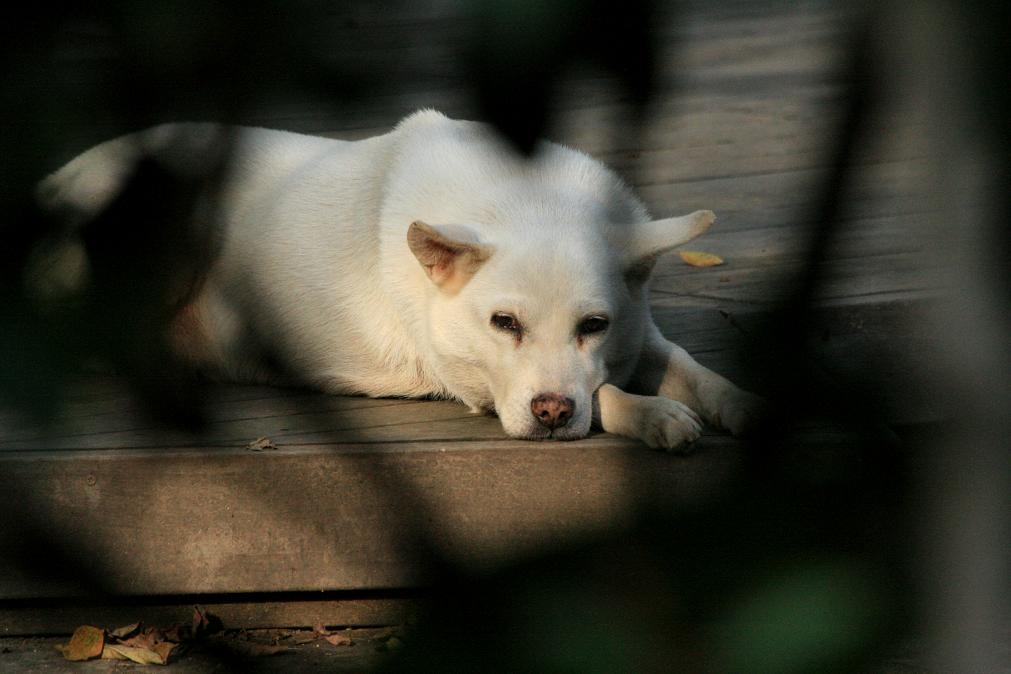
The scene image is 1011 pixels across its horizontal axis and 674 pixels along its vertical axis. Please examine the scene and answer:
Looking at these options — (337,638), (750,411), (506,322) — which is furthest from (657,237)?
(750,411)

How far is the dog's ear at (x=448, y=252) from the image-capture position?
9.48 ft

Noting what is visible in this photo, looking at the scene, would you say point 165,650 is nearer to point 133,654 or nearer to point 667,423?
point 133,654

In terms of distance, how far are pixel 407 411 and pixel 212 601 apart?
0.61 metres

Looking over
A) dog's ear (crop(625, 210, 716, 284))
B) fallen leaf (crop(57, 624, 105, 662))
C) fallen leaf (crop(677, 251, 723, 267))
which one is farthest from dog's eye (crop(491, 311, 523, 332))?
fallen leaf (crop(677, 251, 723, 267))

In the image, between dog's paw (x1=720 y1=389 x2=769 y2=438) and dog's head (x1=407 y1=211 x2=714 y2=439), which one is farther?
→ dog's head (x1=407 y1=211 x2=714 y2=439)

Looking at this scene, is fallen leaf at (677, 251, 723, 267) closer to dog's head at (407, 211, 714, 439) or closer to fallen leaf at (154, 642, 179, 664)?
dog's head at (407, 211, 714, 439)

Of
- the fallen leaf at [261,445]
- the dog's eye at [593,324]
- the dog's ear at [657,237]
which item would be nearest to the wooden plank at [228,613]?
the fallen leaf at [261,445]

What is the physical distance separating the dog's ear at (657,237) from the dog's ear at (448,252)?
1.13ft

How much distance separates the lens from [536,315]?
2.91m

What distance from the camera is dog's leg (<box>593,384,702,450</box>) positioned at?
2.61 meters

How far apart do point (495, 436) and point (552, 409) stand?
0.50 ft

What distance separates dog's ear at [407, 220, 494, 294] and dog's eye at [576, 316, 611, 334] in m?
0.27

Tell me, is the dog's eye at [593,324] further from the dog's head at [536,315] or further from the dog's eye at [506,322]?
the dog's eye at [506,322]

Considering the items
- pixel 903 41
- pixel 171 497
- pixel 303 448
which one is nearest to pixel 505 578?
pixel 903 41
